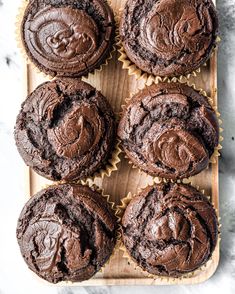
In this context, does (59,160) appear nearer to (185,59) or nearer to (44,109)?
(44,109)

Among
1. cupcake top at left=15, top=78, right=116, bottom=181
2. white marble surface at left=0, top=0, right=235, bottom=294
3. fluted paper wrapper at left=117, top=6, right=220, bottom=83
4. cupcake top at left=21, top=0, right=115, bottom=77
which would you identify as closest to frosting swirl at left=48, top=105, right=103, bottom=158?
cupcake top at left=15, top=78, right=116, bottom=181

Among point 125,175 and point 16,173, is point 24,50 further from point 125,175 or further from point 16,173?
point 125,175

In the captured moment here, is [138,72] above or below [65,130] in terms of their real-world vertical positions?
above

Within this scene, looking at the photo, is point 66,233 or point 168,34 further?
point 168,34

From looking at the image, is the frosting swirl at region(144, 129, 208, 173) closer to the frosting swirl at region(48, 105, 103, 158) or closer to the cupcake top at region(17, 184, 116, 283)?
the frosting swirl at region(48, 105, 103, 158)

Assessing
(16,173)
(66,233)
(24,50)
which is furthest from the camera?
(16,173)

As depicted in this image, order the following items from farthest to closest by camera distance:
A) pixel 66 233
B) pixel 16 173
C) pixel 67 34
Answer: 1. pixel 16 173
2. pixel 67 34
3. pixel 66 233

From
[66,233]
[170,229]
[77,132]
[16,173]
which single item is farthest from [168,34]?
[16,173]

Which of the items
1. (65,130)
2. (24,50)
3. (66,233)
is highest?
(24,50)
